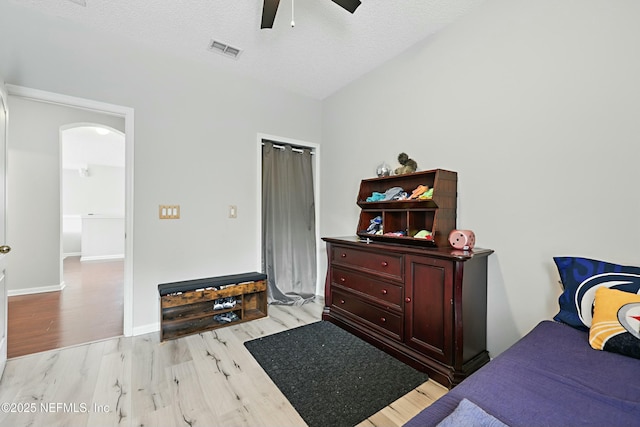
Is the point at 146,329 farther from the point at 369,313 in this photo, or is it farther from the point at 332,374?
the point at 369,313

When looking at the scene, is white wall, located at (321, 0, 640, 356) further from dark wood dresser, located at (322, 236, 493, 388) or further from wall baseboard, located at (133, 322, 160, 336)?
wall baseboard, located at (133, 322, 160, 336)

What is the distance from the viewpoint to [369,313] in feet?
7.73

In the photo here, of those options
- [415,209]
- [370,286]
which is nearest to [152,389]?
[370,286]

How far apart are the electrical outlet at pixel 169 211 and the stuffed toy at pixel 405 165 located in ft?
7.15

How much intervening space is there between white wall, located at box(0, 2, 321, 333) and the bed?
2588 millimetres

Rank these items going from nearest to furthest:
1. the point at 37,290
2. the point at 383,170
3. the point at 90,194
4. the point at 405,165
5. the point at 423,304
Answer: the point at 423,304 → the point at 405,165 → the point at 383,170 → the point at 37,290 → the point at 90,194

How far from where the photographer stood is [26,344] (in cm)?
227

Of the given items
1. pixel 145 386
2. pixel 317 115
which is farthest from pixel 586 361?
pixel 317 115

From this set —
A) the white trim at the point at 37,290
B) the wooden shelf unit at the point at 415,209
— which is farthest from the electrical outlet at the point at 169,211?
the white trim at the point at 37,290

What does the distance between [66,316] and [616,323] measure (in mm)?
4355

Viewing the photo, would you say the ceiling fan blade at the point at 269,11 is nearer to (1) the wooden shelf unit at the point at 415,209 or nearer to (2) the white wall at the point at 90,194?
(1) the wooden shelf unit at the point at 415,209

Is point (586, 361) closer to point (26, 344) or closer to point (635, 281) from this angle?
point (635, 281)

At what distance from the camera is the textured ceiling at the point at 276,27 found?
2.07 metres

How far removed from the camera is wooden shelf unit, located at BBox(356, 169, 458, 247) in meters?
2.11
